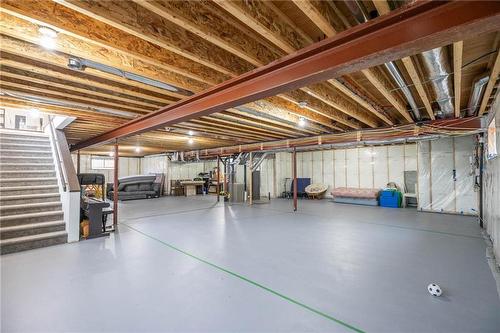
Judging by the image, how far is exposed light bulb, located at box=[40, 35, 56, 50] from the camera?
73.5 inches

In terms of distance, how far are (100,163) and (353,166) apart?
13712mm

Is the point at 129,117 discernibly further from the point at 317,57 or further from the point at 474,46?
the point at 474,46

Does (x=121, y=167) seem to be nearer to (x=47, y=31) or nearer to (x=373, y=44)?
(x=47, y=31)

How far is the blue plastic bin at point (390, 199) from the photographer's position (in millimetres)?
7793

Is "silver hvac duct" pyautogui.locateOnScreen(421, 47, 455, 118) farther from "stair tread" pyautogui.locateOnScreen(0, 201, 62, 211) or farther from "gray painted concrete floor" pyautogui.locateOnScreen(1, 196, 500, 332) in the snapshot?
"stair tread" pyautogui.locateOnScreen(0, 201, 62, 211)

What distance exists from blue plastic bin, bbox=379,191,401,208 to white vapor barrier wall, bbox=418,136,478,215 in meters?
0.92

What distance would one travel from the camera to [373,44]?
4.93 feet

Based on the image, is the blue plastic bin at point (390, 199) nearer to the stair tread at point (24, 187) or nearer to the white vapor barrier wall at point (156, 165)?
the stair tread at point (24, 187)

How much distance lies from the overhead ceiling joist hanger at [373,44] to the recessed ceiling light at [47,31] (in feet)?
4.62

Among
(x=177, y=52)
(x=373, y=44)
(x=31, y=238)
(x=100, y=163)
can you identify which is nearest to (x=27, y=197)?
(x=31, y=238)

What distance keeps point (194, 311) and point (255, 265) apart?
1136 mm

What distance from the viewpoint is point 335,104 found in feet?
11.4

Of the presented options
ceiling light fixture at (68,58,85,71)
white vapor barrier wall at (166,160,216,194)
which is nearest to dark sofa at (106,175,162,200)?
white vapor barrier wall at (166,160,216,194)

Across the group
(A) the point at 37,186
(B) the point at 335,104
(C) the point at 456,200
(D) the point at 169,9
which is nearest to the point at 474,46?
(B) the point at 335,104
